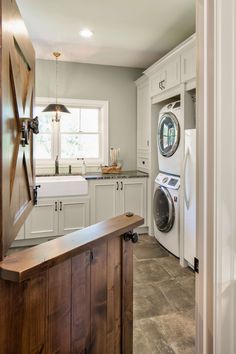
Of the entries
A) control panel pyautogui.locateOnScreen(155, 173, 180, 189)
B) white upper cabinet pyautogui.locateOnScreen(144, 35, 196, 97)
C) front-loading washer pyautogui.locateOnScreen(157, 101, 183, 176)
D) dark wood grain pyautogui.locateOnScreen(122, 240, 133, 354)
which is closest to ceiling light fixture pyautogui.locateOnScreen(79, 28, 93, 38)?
white upper cabinet pyautogui.locateOnScreen(144, 35, 196, 97)

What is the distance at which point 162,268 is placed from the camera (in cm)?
307

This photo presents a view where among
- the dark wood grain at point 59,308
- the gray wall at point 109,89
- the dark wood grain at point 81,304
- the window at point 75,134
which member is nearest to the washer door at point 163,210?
the gray wall at point 109,89

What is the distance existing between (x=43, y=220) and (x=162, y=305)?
1.98 metres

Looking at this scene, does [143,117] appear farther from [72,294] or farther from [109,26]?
[72,294]

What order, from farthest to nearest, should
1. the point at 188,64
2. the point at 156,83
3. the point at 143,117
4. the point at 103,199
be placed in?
the point at 143,117 < the point at 103,199 < the point at 156,83 < the point at 188,64

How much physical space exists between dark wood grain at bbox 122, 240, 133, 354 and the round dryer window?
211cm

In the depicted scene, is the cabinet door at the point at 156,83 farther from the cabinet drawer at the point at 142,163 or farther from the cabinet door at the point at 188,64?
the cabinet drawer at the point at 142,163

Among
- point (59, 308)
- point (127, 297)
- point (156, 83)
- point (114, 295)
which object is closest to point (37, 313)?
point (59, 308)

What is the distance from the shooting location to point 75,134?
4.47 meters

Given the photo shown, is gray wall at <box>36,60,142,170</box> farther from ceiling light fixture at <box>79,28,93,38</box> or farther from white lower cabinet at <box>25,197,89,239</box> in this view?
white lower cabinet at <box>25,197,89,239</box>

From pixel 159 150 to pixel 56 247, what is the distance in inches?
117

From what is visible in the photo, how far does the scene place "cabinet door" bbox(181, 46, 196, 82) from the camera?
2.80 m

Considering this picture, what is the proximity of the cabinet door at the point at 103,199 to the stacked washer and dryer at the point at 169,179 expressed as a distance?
595mm

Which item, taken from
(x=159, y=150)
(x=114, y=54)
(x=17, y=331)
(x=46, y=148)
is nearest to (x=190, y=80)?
(x=159, y=150)
